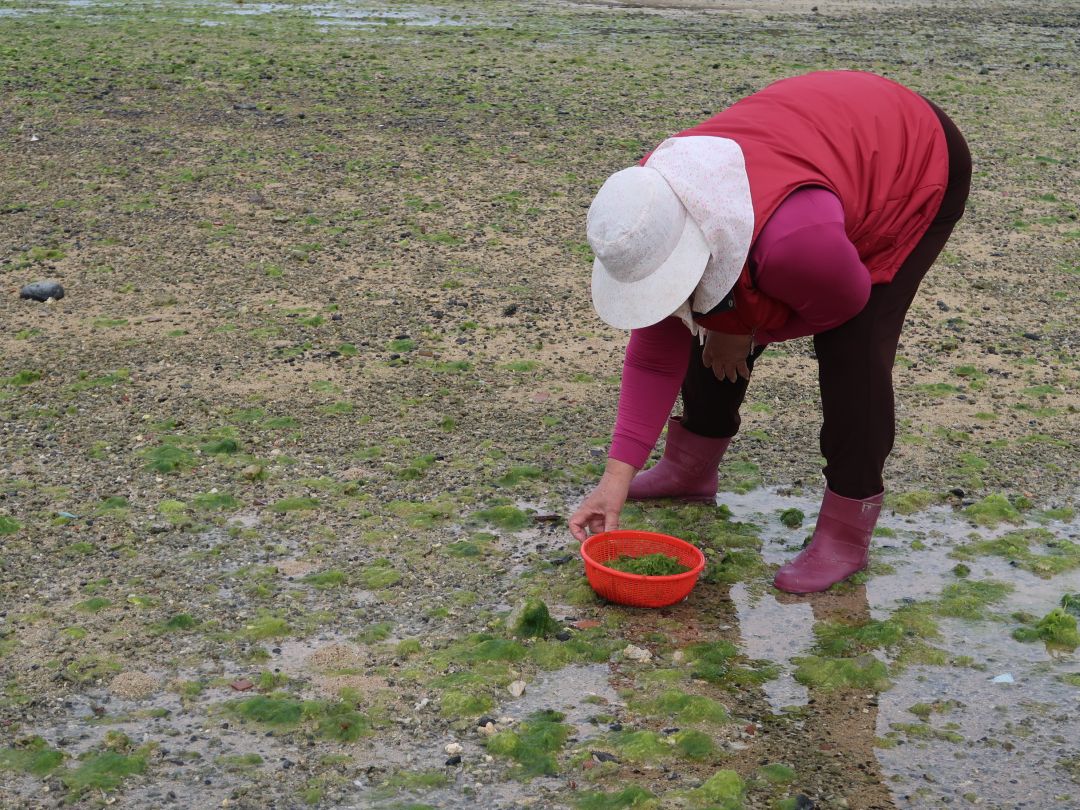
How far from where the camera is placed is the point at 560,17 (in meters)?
15.8

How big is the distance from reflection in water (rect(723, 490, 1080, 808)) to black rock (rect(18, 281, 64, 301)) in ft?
11.5

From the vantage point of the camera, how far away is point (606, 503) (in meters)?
3.64

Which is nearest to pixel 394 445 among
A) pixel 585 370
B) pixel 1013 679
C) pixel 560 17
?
pixel 585 370

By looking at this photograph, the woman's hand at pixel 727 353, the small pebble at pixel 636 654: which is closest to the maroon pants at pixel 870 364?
the woman's hand at pixel 727 353

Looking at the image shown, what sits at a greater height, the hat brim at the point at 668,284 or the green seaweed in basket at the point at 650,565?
the hat brim at the point at 668,284

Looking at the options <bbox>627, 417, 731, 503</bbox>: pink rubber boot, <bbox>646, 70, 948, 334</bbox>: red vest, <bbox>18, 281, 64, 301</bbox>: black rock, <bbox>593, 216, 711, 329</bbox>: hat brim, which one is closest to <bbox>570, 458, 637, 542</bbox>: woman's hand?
<bbox>646, 70, 948, 334</bbox>: red vest

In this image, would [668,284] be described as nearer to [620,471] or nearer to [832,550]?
[620,471]

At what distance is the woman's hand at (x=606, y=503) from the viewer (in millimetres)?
3588

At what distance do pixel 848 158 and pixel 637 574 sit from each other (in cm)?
125

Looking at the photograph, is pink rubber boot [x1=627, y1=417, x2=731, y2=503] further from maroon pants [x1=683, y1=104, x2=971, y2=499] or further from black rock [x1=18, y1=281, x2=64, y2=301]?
black rock [x1=18, y1=281, x2=64, y2=301]

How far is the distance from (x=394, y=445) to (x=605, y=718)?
1.76 m

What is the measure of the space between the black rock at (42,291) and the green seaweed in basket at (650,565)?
3.40m

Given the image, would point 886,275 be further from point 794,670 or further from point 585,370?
point 585,370

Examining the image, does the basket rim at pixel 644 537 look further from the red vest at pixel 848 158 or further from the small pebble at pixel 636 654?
the red vest at pixel 848 158
